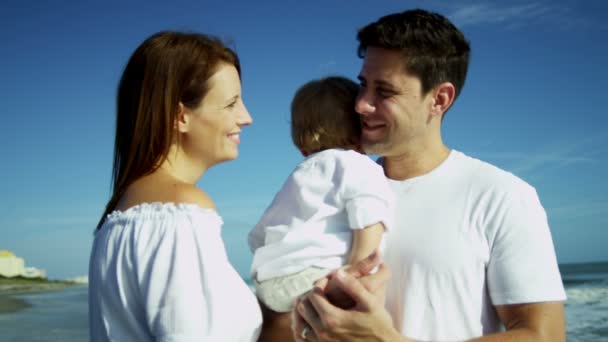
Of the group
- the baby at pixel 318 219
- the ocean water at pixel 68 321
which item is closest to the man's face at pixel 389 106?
the baby at pixel 318 219

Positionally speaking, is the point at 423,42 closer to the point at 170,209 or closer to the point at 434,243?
the point at 434,243

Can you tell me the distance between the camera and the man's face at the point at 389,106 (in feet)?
9.06

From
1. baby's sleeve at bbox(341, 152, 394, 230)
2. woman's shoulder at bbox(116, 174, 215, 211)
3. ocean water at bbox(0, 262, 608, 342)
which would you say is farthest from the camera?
ocean water at bbox(0, 262, 608, 342)

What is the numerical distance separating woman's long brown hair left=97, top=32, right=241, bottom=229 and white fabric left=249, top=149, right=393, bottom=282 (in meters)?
0.59

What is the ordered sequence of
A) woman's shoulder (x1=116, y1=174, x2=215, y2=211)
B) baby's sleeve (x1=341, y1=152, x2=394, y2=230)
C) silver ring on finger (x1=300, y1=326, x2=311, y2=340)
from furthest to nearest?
baby's sleeve (x1=341, y1=152, x2=394, y2=230) < silver ring on finger (x1=300, y1=326, x2=311, y2=340) < woman's shoulder (x1=116, y1=174, x2=215, y2=211)

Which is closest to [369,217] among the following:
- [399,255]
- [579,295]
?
[399,255]

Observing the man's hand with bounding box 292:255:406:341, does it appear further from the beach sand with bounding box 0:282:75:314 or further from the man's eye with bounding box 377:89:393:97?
the beach sand with bounding box 0:282:75:314

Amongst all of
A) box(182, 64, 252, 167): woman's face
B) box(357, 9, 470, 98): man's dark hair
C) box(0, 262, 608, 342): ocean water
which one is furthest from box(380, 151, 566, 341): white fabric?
box(0, 262, 608, 342): ocean water

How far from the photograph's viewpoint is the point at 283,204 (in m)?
2.54

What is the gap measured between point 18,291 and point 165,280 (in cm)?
1968

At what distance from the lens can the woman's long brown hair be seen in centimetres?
205

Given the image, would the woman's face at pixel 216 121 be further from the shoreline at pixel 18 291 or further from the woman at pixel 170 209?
the shoreline at pixel 18 291

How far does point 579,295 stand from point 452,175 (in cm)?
1729

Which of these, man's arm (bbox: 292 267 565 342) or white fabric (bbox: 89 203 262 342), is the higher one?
white fabric (bbox: 89 203 262 342)
